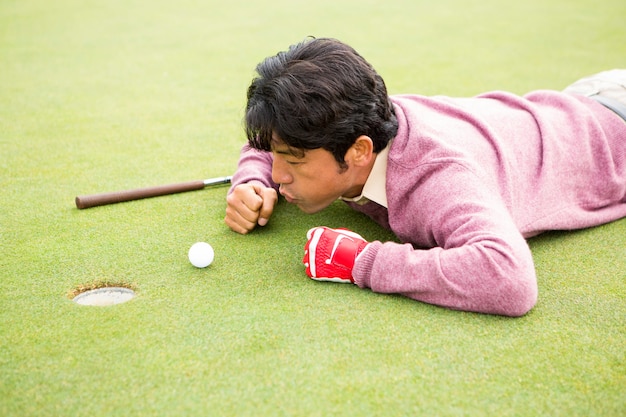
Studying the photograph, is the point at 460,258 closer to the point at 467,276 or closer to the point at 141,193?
the point at 467,276

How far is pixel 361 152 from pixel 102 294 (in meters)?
1.08

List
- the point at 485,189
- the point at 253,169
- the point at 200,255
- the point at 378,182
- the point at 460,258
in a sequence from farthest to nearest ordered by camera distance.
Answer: the point at 253,169, the point at 378,182, the point at 200,255, the point at 485,189, the point at 460,258

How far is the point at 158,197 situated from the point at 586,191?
1949 mm

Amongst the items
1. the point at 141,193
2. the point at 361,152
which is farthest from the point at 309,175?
the point at 141,193

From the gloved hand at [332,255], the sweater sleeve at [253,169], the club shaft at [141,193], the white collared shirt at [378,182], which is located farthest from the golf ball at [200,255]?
the club shaft at [141,193]

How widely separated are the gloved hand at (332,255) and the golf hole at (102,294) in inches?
25.6

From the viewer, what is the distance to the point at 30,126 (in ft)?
13.2

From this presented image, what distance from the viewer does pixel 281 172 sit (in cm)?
242

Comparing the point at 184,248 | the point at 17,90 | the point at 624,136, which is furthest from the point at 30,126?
the point at 624,136

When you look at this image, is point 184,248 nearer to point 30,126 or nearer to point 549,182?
point 549,182

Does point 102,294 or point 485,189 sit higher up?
point 485,189

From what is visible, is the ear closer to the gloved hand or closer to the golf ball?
the gloved hand

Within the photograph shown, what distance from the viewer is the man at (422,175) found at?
2.11 metres

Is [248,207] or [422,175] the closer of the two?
[422,175]
